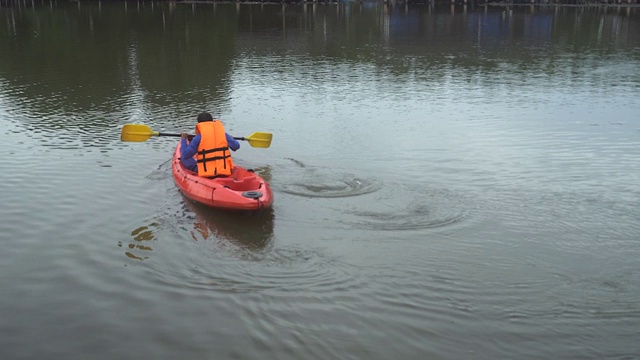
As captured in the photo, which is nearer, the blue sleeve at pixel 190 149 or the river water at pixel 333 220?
the river water at pixel 333 220

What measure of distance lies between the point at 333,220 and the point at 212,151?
2443 mm

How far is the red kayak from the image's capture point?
1109cm

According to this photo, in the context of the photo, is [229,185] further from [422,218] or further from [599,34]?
[599,34]

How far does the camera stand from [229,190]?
444 inches

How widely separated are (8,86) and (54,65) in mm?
4846

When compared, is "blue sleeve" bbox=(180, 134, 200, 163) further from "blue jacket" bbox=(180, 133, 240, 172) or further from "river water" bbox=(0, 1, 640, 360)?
"river water" bbox=(0, 1, 640, 360)

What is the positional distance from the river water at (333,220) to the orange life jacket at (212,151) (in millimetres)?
739

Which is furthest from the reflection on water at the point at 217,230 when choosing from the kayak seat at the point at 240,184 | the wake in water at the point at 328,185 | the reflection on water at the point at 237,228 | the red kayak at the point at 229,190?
the wake in water at the point at 328,185

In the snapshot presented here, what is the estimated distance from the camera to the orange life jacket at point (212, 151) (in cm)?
1198

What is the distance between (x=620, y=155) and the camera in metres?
15.4

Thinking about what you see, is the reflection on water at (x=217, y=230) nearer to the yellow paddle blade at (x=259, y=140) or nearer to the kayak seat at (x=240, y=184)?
the kayak seat at (x=240, y=184)

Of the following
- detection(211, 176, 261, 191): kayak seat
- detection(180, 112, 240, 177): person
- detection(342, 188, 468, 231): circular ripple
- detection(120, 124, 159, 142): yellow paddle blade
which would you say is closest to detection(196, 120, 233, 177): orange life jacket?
detection(180, 112, 240, 177): person

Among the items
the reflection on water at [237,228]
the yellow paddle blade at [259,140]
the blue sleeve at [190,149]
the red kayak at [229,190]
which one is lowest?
the reflection on water at [237,228]

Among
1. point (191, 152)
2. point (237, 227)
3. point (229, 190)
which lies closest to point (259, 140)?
point (191, 152)
